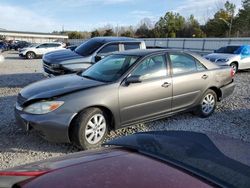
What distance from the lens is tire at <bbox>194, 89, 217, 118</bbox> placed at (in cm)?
651

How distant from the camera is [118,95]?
5.03 metres

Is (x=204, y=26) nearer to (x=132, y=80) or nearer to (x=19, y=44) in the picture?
(x=19, y=44)

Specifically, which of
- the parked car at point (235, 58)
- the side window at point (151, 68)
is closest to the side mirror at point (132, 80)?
the side window at point (151, 68)

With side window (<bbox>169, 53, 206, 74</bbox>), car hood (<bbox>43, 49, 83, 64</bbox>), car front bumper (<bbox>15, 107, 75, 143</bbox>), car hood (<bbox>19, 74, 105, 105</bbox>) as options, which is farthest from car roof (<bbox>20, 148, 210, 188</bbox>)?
car hood (<bbox>43, 49, 83, 64</bbox>)

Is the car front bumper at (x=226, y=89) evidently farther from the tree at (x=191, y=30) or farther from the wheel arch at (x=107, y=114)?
the tree at (x=191, y=30)

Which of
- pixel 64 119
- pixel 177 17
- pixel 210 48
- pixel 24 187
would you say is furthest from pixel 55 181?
pixel 177 17

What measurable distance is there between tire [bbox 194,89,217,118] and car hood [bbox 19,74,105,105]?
250 centimetres

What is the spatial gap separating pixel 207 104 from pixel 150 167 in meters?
5.13

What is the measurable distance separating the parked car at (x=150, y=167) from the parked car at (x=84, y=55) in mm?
6994

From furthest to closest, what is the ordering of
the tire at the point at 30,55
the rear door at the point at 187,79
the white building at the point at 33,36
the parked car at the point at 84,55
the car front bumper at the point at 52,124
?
the white building at the point at 33,36, the tire at the point at 30,55, the parked car at the point at 84,55, the rear door at the point at 187,79, the car front bumper at the point at 52,124

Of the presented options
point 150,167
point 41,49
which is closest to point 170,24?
point 41,49

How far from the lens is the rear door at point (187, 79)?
5934mm

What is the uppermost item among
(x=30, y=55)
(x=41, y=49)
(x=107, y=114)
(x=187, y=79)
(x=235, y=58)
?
(x=187, y=79)

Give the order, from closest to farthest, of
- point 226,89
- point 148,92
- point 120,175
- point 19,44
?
1. point 120,175
2. point 148,92
3. point 226,89
4. point 19,44
